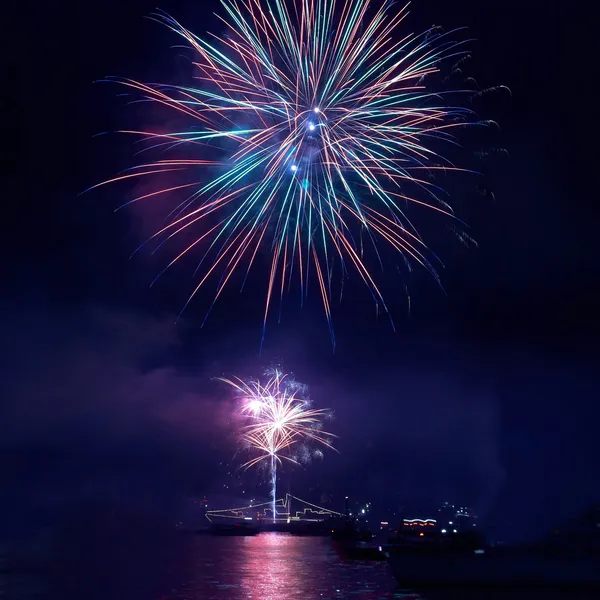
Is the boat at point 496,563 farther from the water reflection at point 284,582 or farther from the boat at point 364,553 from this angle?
the boat at point 364,553

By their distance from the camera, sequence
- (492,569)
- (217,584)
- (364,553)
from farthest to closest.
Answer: (364,553) < (492,569) < (217,584)

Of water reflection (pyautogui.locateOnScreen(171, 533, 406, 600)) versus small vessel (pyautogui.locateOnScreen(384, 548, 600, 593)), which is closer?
water reflection (pyautogui.locateOnScreen(171, 533, 406, 600))

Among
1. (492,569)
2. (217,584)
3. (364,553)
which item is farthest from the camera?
(364,553)

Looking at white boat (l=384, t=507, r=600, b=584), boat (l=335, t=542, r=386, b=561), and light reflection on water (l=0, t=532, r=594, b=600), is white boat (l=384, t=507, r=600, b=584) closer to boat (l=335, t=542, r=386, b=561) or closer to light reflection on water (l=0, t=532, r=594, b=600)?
light reflection on water (l=0, t=532, r=594, b=600)

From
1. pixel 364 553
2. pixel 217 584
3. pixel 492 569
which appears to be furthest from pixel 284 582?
pixel 364 553

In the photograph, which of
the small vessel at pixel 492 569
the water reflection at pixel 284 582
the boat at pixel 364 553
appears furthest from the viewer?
A: the boat at pixel 364 553

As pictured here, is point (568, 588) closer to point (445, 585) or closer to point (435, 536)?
point (445, 585)

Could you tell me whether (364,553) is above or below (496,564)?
above

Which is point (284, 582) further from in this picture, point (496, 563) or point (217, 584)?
point (496, 563)

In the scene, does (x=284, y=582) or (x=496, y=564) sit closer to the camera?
(x=284, y=582)

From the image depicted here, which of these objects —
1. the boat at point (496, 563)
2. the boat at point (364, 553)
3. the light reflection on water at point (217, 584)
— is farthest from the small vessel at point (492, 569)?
the boat at point (364, 553)

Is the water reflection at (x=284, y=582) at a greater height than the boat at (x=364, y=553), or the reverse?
the boat at (x=364, y=553)

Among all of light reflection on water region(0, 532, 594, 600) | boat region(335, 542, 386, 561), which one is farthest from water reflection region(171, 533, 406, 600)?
boat region(335, 542, 386, 561)
